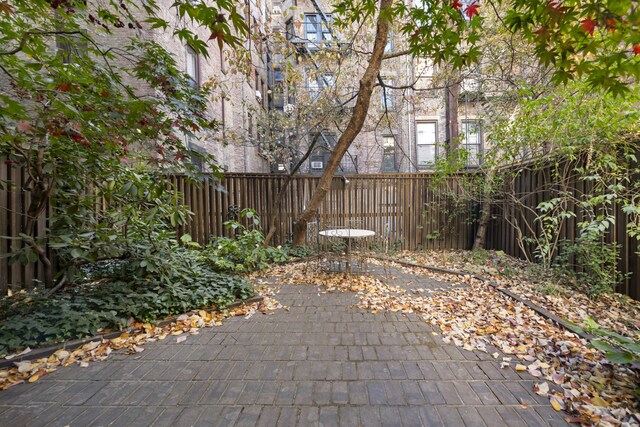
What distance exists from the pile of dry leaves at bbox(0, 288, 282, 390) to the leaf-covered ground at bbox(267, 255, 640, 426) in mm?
1581

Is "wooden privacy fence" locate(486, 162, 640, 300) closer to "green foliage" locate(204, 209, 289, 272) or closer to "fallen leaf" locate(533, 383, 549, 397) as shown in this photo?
"fallen leaf" locate(533, 383, 549, 397)

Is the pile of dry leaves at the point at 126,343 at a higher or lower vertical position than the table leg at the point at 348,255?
lower

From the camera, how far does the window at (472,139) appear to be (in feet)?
20.5

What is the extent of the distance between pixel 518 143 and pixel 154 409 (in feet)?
18.6

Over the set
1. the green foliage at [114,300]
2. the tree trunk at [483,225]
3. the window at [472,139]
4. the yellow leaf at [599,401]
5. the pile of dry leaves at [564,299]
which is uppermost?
the window at [472,139]

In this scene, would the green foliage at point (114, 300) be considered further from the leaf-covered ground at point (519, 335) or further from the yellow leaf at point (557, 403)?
the yellow leaf at point (557, 403)

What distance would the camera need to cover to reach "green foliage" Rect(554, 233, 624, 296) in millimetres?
3758

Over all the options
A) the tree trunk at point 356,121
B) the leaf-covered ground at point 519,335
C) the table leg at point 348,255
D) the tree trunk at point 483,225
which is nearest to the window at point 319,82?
the tree trunk at point 356,121

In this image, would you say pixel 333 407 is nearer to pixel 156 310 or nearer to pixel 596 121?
pixel 156 310

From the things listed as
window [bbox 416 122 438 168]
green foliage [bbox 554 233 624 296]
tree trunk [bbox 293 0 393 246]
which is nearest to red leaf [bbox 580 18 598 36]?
green foliage [bbox 554 233 624 296]

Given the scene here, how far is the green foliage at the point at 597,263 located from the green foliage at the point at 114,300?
4462mm

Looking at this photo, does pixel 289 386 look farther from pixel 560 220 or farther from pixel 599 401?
pixel 560 220

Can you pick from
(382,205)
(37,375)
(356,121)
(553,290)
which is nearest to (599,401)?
(553,290)

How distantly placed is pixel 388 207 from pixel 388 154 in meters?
7.48
